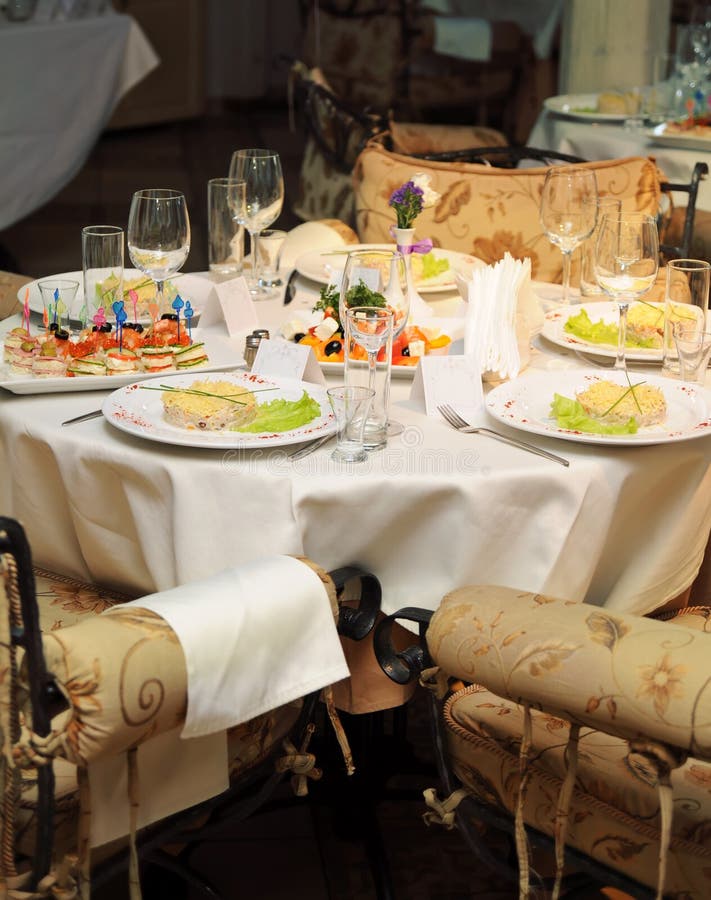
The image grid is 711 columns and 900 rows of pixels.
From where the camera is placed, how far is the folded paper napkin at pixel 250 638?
3.97 ft

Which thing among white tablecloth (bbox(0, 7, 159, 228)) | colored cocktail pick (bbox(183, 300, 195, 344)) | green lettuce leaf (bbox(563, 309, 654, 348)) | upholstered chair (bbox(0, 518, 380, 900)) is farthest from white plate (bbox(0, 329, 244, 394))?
white tablecloth (bbox(0, 7, 159, 228))

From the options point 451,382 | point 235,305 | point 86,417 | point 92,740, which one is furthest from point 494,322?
point 92,740

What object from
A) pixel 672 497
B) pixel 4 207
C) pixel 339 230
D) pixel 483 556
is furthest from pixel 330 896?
pixel 4 207

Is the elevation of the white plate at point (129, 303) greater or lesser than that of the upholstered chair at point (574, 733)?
greater

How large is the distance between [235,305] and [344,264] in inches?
13.9

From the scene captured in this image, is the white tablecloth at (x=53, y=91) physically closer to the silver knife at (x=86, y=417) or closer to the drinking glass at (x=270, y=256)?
the drinking glass at (x=270, y=256)

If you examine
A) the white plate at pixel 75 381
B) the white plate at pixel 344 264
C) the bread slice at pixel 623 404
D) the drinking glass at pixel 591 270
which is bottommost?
the white plate at pixel 75 381

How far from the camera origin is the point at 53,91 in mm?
5453

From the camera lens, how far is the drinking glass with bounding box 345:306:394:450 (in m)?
1.58

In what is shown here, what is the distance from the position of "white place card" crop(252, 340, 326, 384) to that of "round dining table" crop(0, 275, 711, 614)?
0.18 meters

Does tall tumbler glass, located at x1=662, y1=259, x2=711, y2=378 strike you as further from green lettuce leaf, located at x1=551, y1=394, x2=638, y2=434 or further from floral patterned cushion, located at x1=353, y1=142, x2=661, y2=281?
floral patterned cushion, located at x1=353, y1=142, x2=661, y2=281

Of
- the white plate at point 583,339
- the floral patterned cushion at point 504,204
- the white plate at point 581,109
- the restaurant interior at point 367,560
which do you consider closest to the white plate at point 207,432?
the restaurant interior at point 367,560

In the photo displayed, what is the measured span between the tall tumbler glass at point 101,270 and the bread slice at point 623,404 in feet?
2.81

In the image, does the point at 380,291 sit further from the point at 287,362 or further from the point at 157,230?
the point at 157,230
